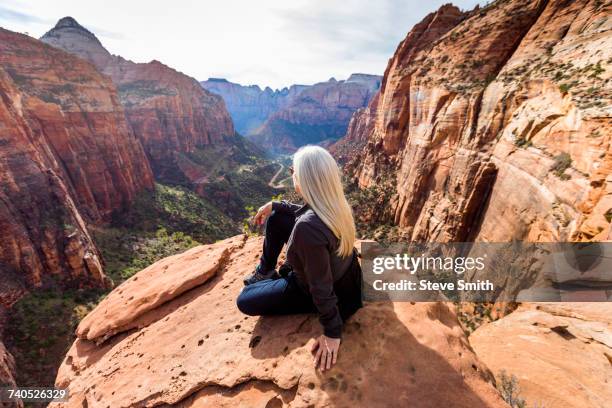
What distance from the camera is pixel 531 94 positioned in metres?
16.9

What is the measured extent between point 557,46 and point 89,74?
6301 centimetres

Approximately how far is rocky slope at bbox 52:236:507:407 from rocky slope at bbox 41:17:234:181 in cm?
7396

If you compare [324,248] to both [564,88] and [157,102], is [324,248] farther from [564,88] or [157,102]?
[157,102]

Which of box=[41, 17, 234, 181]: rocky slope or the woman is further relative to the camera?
box=[41, 17, 234, 181]: rocky slope

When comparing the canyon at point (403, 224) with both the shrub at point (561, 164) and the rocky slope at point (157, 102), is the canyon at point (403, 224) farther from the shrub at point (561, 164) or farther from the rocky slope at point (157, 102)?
the rocky slope at point (157, 102)

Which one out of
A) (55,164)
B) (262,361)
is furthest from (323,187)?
(55,164)

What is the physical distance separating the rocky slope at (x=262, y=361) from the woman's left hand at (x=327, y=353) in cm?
12

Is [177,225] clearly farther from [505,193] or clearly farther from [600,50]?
[600,50]

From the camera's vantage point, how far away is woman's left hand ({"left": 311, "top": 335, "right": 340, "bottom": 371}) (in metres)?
3.58

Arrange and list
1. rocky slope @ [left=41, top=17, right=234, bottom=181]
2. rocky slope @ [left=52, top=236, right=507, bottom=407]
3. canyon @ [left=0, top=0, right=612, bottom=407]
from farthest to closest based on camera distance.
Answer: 1. rocky slope @ [left=41, top=17, right=234, bottom=181]
2. canyon @ [left=0, top=0, right=612, bottom=407]
3. rocky slope @ [left=52, top=236, right=507, bottom=407]

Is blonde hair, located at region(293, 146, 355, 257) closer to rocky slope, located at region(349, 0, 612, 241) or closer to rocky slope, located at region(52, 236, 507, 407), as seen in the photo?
rocky slope, located at region(52, 236, 507, 407)

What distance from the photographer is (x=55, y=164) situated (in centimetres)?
3478

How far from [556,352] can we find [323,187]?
684cm

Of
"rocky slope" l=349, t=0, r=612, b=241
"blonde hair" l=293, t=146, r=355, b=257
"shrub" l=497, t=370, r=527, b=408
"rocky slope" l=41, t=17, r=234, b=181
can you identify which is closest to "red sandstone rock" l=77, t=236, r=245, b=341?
"blonde hair" l=293, t=146, r=355, b=257
